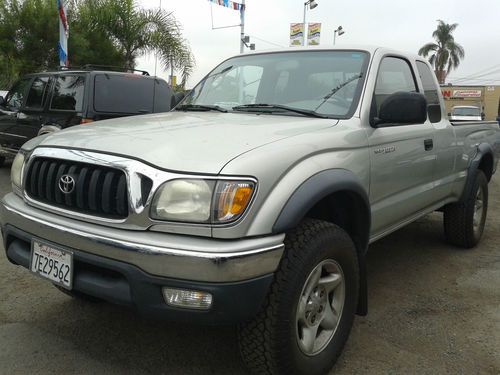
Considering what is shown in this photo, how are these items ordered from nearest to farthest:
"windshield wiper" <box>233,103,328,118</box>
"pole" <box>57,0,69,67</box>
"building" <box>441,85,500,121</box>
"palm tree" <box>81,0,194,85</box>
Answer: "windshield wiper" <box>233,103,328,118</box> → "pole" <box>57,0,69,67</box> → "palm tree" <box>81,0,194,85</box> → "building" <box>441,85,500,121</box>

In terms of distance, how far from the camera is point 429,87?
404 centimetres

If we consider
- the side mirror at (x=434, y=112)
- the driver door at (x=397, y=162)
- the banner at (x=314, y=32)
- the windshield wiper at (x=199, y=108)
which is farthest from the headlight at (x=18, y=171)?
the banner at (x=314, y=32)

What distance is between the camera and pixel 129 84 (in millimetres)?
7012

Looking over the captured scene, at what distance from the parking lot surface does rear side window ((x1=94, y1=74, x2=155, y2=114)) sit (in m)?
3.28

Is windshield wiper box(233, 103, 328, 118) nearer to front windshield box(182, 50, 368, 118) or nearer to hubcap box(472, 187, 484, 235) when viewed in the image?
front windshield box(182, 50, 368, 118)

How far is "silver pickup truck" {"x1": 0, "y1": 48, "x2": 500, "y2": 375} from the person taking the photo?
6.51ft

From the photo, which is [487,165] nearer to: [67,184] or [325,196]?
[325,196]

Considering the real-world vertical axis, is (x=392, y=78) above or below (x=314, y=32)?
below

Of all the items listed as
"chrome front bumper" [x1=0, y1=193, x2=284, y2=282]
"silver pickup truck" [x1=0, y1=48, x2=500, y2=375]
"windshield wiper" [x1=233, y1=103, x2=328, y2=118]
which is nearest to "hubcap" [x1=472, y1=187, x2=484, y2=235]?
"silver pickup truck" [x1=0, y1=48, x2=500, y2=375]

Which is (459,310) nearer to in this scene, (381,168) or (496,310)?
(496,310)

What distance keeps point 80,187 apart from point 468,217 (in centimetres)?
367

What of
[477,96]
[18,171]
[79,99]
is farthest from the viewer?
[477,96]

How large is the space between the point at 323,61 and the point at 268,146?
4.36ft

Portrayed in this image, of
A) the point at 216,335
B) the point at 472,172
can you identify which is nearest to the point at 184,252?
the point at 216,335
